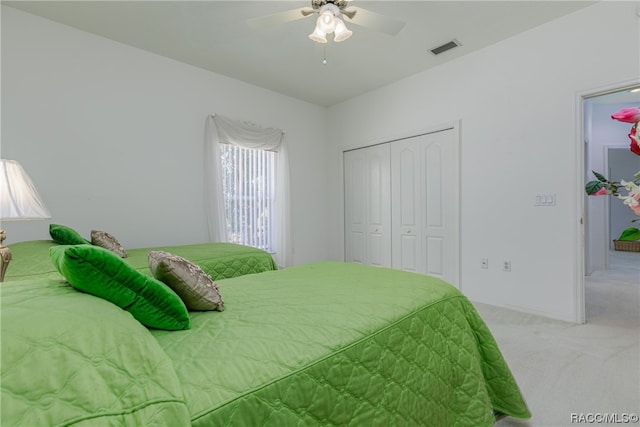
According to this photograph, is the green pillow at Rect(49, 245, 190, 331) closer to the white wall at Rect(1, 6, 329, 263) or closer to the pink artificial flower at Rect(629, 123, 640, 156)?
the pink artificial flower at Rect(629, 123, 640, 156)

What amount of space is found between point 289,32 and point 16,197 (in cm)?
246

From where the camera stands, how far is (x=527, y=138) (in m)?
2.94

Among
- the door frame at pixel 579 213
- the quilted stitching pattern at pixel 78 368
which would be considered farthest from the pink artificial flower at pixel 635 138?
the door frame at pixel 579 213

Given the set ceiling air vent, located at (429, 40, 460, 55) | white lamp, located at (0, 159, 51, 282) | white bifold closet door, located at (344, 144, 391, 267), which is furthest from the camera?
white bifold closet door, located at (344, 144, 391, 267)

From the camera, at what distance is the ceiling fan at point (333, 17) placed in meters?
2.00

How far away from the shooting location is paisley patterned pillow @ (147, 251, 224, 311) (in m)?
1.09

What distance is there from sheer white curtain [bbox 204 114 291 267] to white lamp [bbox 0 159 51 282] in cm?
208

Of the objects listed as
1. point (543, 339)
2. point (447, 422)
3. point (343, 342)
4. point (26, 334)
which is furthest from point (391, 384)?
point (543, 339)

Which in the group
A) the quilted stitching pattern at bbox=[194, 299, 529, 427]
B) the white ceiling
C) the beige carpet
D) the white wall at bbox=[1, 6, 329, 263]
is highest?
the white ceiling

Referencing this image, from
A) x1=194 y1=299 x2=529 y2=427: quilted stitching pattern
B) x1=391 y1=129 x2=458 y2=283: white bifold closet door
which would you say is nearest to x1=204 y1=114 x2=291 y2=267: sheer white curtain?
x1=391 y1=129 x2=458 y2=283: white bifold closet door

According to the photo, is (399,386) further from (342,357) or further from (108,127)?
(108,127)

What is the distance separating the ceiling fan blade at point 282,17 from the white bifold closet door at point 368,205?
242cm

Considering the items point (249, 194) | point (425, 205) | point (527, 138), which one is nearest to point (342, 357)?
point (527, 138)

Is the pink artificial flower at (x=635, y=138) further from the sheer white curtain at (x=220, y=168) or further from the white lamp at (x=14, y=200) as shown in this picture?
the sheer white curtain at (x=220, y=168)
